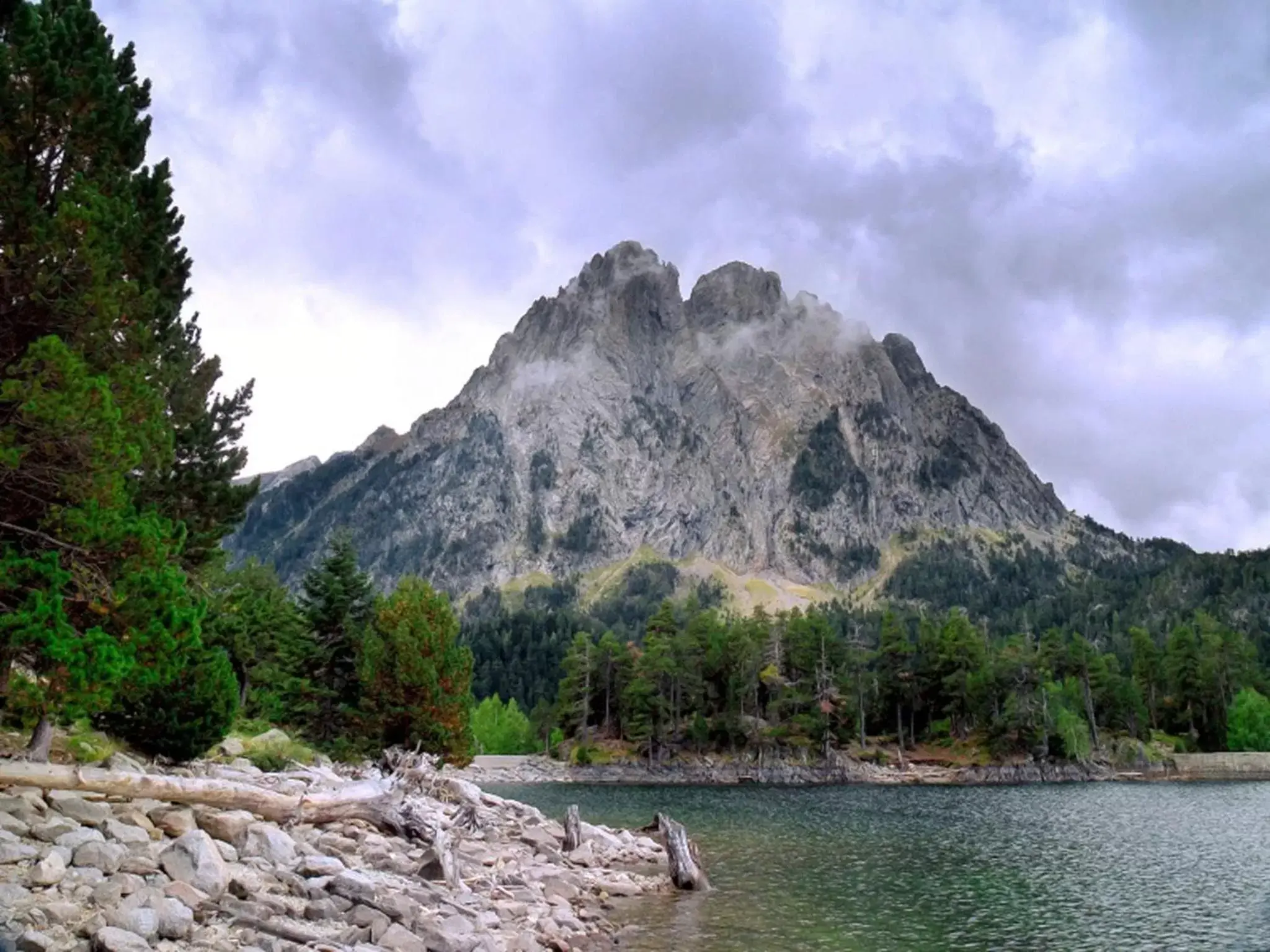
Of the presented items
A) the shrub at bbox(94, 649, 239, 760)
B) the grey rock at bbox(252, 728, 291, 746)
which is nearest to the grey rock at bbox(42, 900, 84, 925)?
the shrub at bbox(94, 649, 239, 760)

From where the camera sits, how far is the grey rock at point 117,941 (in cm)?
1098

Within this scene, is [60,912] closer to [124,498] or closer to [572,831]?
[124,498]

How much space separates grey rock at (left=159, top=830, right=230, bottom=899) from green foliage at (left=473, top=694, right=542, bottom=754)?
457 feet

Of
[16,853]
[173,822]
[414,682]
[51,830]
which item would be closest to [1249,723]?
[414,682]

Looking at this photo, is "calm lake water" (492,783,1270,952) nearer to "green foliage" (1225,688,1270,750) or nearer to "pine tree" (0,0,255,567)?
"pine tree" (0,0,255,567)

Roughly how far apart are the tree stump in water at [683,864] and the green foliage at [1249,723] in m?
115

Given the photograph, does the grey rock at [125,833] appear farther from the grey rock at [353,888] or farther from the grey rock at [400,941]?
the grey rock at [400,941]

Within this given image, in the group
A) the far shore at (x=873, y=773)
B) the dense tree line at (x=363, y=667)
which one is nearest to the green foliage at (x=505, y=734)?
the far shore at (x=873, y=773)

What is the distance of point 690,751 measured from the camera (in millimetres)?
124000

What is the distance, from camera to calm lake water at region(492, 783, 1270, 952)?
23.8 metres

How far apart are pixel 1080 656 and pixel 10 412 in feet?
432

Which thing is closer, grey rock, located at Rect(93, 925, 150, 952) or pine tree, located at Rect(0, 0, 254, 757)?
grey rock, located at Rect(93, 925, 150, 952)

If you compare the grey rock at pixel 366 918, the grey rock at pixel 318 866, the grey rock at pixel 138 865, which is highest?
the grey rock at pixel 138 865

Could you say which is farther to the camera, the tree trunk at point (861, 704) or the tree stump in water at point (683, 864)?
the tree trunk at point (861, 704)
